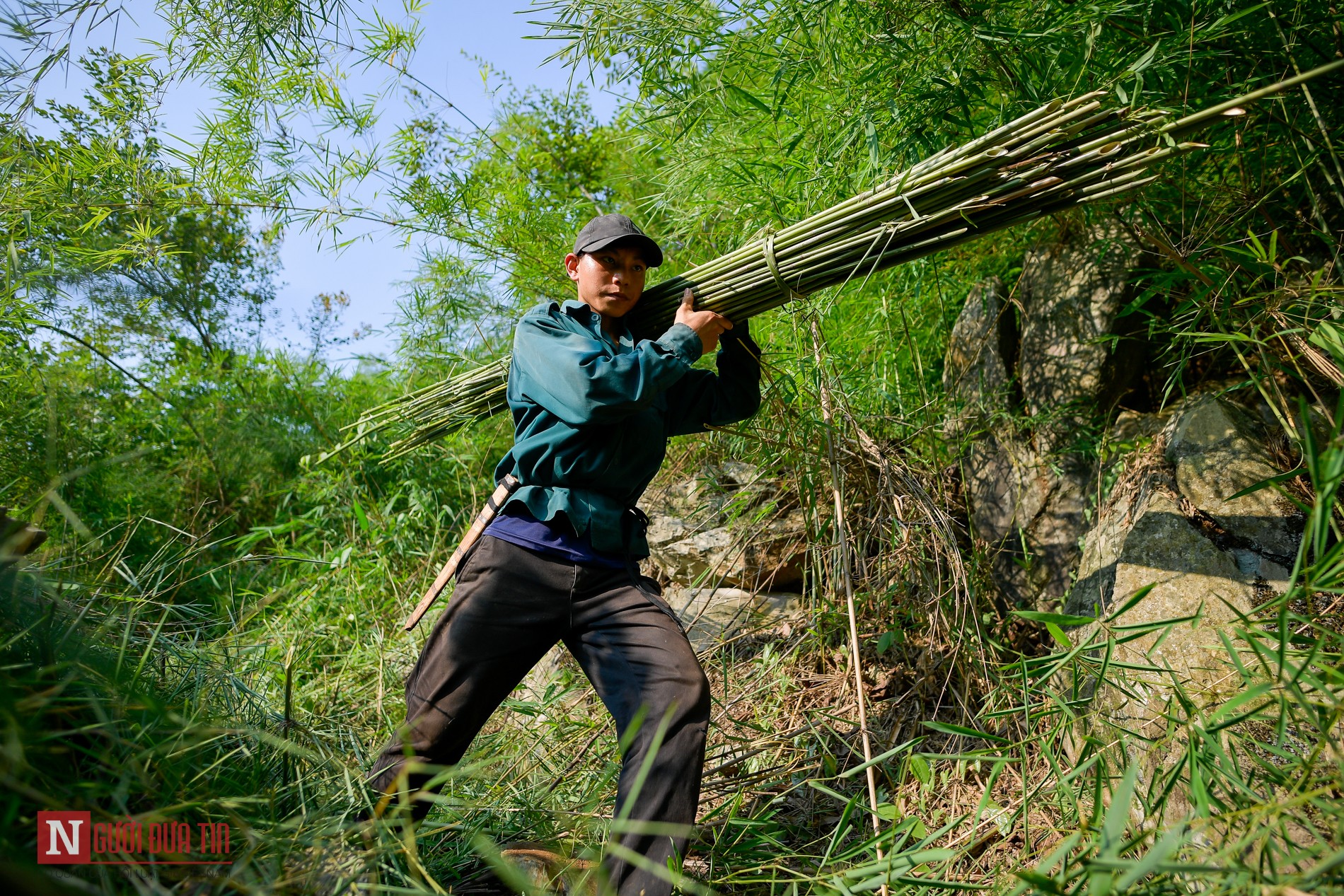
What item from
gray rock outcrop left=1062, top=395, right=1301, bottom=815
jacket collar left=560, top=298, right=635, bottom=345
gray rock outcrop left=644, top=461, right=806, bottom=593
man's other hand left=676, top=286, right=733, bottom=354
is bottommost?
gray rock outcrop left=1062, top=395, right=1301, bottom=815

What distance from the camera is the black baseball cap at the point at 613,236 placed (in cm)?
227

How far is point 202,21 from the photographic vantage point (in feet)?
8.98

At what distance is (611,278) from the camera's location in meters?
2.31

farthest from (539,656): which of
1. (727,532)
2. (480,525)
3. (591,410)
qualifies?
(727,532)

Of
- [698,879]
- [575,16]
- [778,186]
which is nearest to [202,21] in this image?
[575,16]

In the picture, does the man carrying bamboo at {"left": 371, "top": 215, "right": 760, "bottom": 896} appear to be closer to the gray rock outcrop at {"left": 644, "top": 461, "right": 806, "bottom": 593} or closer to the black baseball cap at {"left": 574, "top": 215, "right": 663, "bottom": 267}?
the black baseball cap at {"left": 574, "top": 215, "right": 663, "bottom": 267}

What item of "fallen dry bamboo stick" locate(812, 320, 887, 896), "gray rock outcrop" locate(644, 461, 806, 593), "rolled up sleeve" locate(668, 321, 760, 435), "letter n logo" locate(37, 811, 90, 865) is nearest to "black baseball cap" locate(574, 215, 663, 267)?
"rolled up sleeve" locate(668, 321, 760, 435)

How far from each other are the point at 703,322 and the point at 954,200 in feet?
2.29

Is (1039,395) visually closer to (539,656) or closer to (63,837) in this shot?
(539,656)

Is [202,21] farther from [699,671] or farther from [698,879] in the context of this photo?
[698,879]

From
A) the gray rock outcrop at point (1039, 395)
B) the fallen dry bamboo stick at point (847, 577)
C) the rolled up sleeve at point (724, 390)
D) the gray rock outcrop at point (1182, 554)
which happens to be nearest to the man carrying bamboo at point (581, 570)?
the rolled up sleeve at point (724, 390)

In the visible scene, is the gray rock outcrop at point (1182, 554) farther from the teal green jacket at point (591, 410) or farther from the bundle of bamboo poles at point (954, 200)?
the teal green jacket at point (591, 410)

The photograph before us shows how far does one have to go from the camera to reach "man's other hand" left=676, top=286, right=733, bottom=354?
2176 mm

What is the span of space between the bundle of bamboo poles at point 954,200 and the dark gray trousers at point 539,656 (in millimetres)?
825
